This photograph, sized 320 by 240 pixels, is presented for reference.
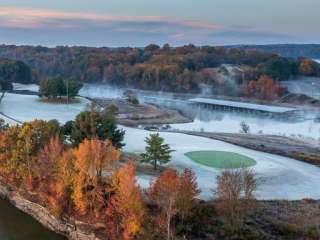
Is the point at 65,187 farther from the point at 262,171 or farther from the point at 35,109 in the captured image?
the point at 35,109

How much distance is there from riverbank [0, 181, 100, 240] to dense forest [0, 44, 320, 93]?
53535 millimetres

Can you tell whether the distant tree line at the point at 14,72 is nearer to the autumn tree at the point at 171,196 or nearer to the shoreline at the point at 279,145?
the shoreline at the point at 279,145

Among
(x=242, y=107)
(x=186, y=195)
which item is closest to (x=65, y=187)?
(x=186, y=195)

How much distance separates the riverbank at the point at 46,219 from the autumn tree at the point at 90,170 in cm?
94

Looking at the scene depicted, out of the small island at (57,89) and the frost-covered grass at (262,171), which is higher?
the small island at (57,89)

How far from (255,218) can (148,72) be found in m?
75.0

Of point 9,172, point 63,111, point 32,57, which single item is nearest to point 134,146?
point 9,172

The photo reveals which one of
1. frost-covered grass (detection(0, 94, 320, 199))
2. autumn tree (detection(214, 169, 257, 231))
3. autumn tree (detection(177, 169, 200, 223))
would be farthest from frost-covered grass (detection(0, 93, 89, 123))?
autumn tree (detection(214, 169, 257, 231))

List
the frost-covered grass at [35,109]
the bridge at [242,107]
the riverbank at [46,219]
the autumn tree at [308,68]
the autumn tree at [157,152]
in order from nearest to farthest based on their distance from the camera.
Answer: the riverbank at [46,219] < the autumn tree at [157,152] < the frost-covered grass at [35,109] < the bridge at [242,107] < the autumn tree at [308,68]

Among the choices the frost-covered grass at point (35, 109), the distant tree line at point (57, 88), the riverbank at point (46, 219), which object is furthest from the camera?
the distant tree line at point (57, 88)

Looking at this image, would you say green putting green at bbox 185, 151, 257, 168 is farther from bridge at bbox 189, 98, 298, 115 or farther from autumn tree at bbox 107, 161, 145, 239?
bridge at bbox 189, 98, 298, 115

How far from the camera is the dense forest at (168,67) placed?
293 ft

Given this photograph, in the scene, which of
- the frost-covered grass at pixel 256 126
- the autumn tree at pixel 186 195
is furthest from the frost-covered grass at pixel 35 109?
the autumn tree at pixel 186 195

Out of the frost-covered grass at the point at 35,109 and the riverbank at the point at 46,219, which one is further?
the frost-covered grass at the point at 35,109
